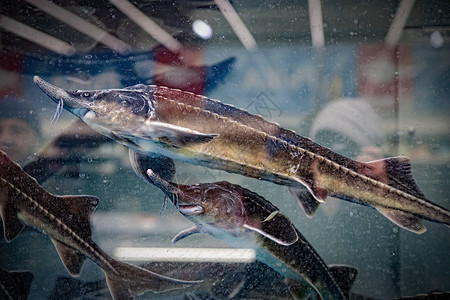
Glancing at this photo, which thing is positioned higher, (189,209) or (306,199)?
(306,199)

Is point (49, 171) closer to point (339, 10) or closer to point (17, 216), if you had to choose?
point (17, 216)

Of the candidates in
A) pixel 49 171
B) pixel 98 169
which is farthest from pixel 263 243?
pixel 49 171

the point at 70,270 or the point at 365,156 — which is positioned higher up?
the point at 365,156

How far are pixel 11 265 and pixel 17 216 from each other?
1.19 ft

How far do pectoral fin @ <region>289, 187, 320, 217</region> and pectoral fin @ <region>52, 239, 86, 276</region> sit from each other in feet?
3.97

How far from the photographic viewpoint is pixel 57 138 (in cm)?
190

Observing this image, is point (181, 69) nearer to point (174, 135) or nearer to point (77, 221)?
point (174, 135)

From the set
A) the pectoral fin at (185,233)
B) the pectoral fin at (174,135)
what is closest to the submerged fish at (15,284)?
the pectoral fin at (185,233)

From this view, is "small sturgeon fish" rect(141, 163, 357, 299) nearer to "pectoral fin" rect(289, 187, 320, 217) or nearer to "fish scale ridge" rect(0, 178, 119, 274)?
"pectoral fin" rect(289, 187, 320, 217)

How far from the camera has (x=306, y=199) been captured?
1.58 meters

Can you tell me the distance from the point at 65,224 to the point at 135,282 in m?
0.49

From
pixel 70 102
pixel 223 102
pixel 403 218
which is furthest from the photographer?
pixel 223 102

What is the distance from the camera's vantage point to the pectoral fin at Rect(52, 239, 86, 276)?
1813 millimetres

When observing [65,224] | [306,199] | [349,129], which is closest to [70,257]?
[65,224]
